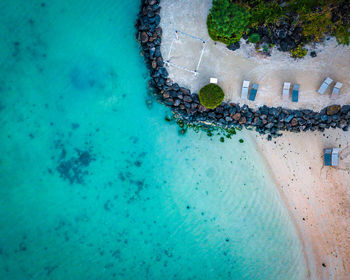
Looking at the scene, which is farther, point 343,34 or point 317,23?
point 343,34

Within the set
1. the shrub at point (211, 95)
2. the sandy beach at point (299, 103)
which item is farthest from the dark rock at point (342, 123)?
the shrub at point (211, 95)

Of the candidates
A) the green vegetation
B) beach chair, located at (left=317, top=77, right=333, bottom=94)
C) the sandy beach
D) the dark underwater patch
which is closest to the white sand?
the sandy beach

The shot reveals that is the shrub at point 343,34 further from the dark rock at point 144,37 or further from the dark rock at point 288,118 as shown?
the dark rock at point 144,37

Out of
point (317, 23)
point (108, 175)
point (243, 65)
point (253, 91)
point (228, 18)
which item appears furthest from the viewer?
point (108, 175)

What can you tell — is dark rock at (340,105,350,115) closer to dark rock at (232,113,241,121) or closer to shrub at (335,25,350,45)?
shrub at (335,25,350,45)

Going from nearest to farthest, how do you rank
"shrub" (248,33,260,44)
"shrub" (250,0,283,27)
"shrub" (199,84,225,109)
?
"shrub" (250,0,283,27)
"shrub" (199,84,225,109)
"shrub" (248,33,260,44)

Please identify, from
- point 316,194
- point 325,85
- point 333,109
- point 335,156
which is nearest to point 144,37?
point 325,85

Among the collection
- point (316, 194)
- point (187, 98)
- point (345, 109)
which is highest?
point (345, 109)

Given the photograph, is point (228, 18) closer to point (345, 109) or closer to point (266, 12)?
point (266, 12)
